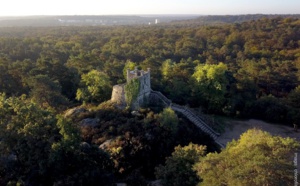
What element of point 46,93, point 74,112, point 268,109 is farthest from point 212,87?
point 46,93

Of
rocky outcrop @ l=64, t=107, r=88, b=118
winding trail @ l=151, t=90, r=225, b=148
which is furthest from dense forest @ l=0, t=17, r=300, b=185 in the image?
winding trail @ l=151, t=90, r=225, b=148

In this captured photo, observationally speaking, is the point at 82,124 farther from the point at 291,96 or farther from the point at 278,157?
the point at 291,96

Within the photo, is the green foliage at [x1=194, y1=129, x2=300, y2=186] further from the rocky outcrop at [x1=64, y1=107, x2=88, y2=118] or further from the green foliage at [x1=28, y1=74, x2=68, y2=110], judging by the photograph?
the green foliage at [x1=28, y1=74, x2=68, y2=110]

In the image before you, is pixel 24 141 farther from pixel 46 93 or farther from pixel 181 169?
pixel 46 93

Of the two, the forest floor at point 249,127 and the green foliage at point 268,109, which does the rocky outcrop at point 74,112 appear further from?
the green foliage at point 268,109

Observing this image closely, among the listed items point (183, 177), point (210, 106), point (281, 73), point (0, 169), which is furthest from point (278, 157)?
point (281, 73)

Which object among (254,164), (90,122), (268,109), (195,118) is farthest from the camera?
(268,109)

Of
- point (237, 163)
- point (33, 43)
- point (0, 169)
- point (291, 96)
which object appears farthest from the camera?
point (33, 43)
